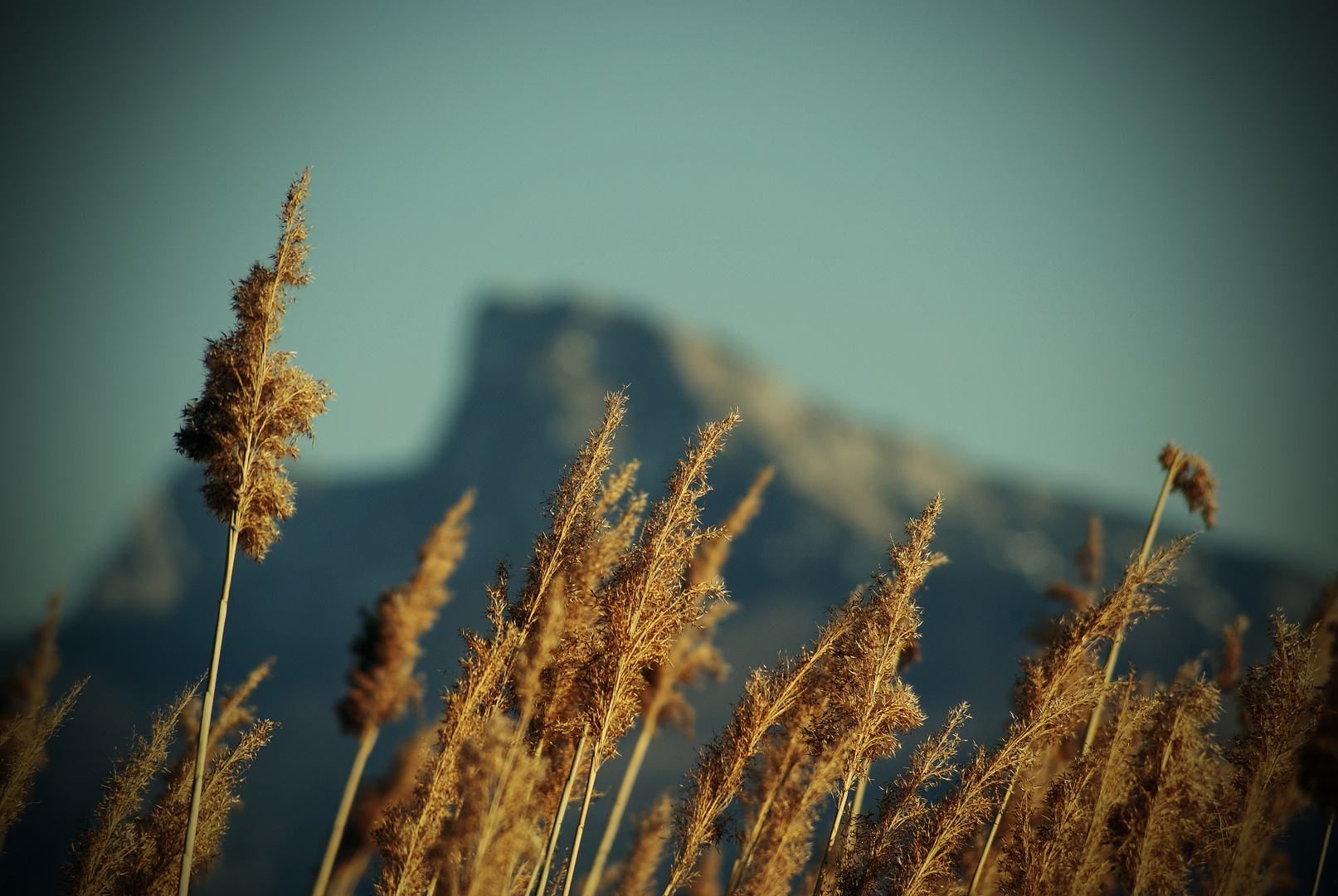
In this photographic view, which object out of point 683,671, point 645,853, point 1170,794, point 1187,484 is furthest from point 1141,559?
point 645,853

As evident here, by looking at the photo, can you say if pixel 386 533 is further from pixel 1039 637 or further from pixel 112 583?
pixel 1039 637

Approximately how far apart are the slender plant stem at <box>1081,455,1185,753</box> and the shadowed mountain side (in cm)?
4862

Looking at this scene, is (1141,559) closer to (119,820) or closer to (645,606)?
(645,606)

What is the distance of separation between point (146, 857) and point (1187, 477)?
13190 mm

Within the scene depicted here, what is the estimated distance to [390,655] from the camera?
983cm

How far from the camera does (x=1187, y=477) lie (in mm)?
10445

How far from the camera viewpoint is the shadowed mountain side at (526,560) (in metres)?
89.2

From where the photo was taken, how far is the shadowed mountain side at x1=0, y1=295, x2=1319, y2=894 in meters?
89.2

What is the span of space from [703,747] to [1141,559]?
5323 mm

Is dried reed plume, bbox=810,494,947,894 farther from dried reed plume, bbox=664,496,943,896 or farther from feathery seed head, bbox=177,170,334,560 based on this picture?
feathery seed head, bbox=177,170,334,560

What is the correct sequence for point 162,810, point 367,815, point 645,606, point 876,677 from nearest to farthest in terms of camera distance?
point 645,606
point 876,677
point 162,810
point 367,815

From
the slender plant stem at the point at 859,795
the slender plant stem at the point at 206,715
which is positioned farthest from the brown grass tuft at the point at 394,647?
the slender plant stem at the point at 859,795

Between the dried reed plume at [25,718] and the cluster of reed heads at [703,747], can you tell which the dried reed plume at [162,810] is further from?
the dried reed plume at [25,718]

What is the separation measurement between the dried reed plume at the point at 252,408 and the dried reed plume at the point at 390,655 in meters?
2.16
